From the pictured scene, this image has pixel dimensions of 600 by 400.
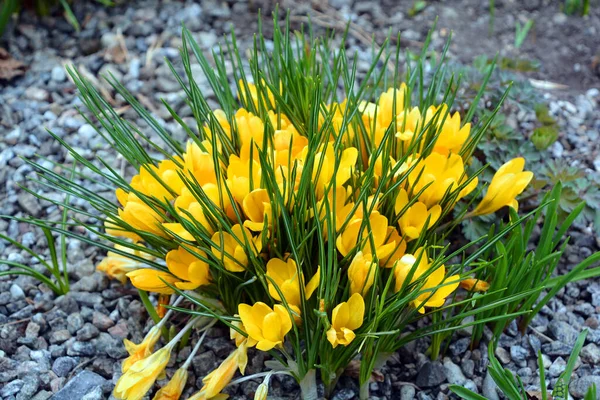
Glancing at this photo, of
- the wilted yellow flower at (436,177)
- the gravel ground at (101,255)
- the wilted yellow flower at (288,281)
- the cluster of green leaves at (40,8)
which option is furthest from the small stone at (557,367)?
the cluster of green leaves at (40,8)

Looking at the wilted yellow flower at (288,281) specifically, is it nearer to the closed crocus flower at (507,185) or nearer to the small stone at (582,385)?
the closed crocus flower at (507,185)

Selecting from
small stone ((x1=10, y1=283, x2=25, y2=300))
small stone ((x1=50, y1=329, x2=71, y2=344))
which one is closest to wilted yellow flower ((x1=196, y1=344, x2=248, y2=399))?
small stone ((x1=50, y1=329, x2=71, y2=344))

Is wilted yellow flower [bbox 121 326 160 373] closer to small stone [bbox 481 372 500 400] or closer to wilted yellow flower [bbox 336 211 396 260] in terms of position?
wilted yellow flower [bbox 336 211 396 260]

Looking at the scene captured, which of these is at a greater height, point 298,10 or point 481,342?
point 298,10

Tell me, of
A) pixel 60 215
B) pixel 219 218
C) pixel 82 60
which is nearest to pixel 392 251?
pixel 219 218

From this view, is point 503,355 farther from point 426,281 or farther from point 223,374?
point 223,374

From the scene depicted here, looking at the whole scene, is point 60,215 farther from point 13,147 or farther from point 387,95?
point 387,95
